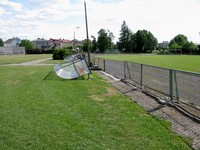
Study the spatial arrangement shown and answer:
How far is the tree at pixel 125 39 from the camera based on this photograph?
112 m

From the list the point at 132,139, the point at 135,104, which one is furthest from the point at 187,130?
the point at 135,104

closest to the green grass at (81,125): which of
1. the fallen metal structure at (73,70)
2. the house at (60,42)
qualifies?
the fallen metal structure at (73,70)

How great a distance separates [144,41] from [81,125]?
106 metres

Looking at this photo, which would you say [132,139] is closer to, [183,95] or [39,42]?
[183,95]

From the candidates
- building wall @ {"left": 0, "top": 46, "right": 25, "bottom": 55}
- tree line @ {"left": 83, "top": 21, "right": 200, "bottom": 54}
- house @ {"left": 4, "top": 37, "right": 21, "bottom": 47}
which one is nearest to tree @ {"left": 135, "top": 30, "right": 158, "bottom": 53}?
tree line @ {"left": 83, "top": 21, "right": 200, "bottom": 54}

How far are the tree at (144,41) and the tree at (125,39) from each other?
12.9ft

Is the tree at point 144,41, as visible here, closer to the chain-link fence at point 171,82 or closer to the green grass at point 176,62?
the green grass at point 176,62

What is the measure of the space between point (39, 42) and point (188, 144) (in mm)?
167368

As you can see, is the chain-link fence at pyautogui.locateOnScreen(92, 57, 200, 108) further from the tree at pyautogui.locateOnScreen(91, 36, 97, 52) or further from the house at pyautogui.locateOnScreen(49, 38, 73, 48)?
the house at pyautogui.locateOnScreen(49, 38, 73, 48)

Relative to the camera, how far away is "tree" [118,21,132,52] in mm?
112162

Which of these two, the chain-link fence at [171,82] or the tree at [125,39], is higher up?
the tree at [125,39]

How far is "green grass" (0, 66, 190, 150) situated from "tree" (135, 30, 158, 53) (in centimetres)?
10243

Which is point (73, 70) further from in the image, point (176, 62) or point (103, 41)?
point (103, 41)

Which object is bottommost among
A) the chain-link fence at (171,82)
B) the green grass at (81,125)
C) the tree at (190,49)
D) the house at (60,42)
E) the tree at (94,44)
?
the green grass at (81,125)
